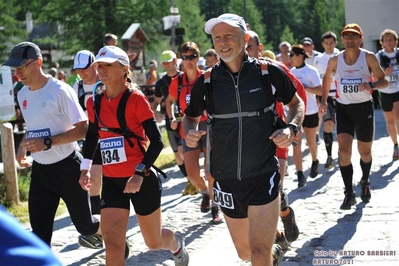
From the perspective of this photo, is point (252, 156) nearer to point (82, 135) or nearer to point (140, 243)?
point (82, 135)

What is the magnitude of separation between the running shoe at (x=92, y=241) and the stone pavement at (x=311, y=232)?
188 millimetres

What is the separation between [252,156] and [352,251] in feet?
7.71

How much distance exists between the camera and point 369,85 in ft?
26.5

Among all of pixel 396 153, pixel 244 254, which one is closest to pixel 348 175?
pixel 244 254

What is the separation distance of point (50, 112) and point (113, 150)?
0.81 metres

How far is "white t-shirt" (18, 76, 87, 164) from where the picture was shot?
19.1ft

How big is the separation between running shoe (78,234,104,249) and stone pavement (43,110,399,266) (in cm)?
19

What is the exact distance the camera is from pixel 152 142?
526 cm

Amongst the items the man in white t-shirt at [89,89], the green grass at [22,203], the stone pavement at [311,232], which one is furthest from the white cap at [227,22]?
the green grass at [22,203]

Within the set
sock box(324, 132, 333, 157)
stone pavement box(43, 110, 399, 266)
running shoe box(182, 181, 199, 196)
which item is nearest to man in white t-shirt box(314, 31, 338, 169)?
sock box(324, 132, 333, 157)

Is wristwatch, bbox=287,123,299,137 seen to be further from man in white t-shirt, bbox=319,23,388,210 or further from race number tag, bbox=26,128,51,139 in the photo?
man in white t-shirt, bbox=319,23,388,210

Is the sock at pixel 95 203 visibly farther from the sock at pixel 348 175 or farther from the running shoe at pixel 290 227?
the sock at pixel 348 175

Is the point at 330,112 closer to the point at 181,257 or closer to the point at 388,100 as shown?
the point at 388,100

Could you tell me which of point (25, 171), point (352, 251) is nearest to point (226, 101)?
point (352, 251)
